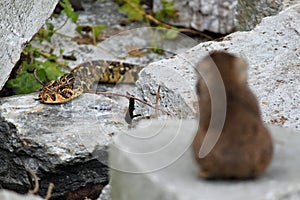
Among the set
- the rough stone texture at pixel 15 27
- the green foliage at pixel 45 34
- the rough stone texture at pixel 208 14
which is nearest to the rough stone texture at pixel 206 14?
the rough stone texture at pixel 208 14

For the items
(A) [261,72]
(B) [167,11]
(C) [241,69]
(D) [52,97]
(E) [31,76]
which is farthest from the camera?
(B) [167,11]

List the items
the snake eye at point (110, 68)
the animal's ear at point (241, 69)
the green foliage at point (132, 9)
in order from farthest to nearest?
the green foliage at point (132, 9)
the snake eye at point (110, 68)
the animal's ear at point (241, 69)

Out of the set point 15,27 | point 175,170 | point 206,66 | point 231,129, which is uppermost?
point 206,66

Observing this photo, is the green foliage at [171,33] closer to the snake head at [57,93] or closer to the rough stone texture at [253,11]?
the rough stone texture at [253,11]

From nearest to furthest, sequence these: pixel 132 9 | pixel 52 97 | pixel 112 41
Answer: pixel 52 97
pixel 112 41
pixel 132 9

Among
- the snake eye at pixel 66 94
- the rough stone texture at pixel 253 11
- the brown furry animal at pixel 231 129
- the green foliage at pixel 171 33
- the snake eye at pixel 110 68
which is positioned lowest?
the snake eye at pixel 110 68

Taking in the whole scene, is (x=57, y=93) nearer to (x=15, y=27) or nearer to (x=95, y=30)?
(x=15, y=27)

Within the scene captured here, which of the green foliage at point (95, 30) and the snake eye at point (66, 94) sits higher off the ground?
the snake eye at point (66, 94)

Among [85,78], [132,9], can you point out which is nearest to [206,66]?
[85,78]
